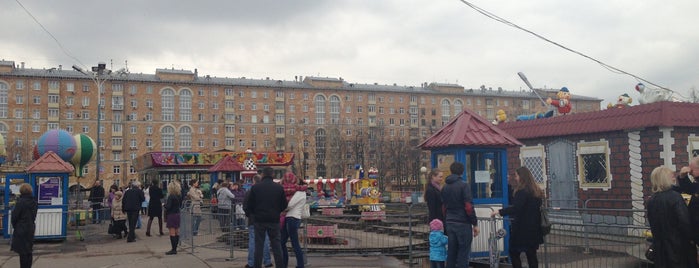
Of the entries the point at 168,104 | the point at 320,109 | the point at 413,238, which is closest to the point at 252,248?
the point at 413,238

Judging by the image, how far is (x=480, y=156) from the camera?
1150 centimetres

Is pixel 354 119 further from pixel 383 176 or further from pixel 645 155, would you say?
pixel 645 155

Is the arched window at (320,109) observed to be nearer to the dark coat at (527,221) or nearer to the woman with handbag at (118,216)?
the woman with handbag at (118,216)

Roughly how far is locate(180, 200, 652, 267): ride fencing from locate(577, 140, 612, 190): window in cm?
65

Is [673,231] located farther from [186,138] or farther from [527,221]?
[186,138]

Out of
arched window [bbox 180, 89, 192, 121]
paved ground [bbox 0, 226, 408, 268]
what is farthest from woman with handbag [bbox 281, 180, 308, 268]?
arched window [bbox 180, 89, 192, 121]

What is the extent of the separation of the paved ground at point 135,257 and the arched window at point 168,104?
71050mm

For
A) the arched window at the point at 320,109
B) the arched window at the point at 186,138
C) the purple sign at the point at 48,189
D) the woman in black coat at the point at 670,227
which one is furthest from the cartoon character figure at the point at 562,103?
the arched window at the point at 320,109

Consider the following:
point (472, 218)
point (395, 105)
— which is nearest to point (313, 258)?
point (472, 218)

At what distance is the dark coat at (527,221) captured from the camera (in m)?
8.12

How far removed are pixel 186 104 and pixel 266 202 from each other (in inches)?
3151

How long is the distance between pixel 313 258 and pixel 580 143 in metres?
9.71

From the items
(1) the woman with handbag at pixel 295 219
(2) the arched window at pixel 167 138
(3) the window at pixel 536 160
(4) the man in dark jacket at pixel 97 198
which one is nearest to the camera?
(1) the woman with handbag at pixel 295 219

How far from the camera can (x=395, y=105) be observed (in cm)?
9612
